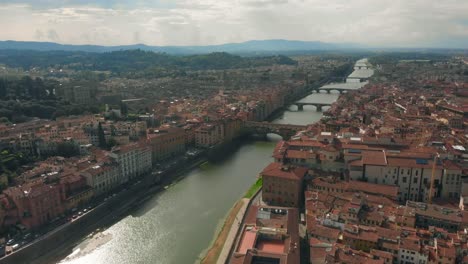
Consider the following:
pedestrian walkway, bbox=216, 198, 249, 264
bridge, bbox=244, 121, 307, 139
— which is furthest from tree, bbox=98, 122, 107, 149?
bridge, bbox=244, 121, 307, 139

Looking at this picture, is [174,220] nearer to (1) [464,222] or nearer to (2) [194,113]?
(1) [464,222]

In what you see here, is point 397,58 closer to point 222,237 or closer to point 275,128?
point 275,128

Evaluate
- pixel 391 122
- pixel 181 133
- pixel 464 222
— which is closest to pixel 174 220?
pixel 181 133

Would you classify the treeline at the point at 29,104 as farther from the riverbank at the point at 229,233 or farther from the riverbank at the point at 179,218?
the riverbank at the point at 229,233

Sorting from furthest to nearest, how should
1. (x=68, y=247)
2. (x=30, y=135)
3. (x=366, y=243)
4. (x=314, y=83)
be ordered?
(x=314, y=83) < (x=30, y=135) < (x=68, y=247) < (x=366, y=243)

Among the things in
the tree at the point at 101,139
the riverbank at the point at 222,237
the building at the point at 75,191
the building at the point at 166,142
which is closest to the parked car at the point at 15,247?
the building at the point at 75,191

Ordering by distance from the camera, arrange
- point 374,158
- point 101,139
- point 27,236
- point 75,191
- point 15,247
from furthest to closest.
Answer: point 101,139
point 374,158
point 75,191
point 27,236
point 15,247

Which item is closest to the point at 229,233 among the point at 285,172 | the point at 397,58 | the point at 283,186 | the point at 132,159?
the point at 283,186
